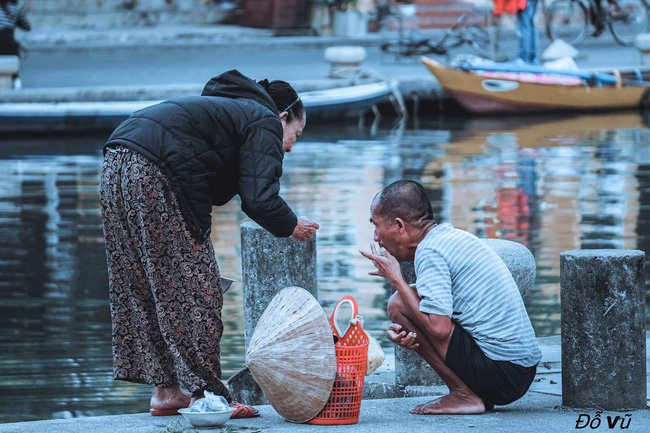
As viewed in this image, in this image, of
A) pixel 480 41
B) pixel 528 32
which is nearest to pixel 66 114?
pixel 528 32

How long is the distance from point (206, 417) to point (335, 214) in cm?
584

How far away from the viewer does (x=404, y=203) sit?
407 cm

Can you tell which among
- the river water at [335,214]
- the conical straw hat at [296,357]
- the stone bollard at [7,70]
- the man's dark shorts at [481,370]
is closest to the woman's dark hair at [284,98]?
the conical straw hat at [296,357]

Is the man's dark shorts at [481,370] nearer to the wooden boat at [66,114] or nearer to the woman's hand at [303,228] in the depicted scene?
the woman's hand at [303,228]

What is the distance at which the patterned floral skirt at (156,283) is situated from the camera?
3988mm

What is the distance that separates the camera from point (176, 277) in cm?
406

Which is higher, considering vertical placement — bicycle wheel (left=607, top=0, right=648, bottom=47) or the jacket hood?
the jacket hood

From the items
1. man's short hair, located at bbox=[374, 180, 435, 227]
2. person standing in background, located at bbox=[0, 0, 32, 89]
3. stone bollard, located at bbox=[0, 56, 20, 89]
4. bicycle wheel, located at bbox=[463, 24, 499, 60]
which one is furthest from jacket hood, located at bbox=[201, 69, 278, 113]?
bicycle wheel, located at bbox=[463, 24, 499, 60]

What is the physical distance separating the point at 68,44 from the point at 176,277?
2203 cm

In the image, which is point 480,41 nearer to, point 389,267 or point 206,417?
point 389,267

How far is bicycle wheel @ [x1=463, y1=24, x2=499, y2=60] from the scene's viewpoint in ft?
68.7

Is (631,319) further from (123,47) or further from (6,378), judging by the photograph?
(123,47)

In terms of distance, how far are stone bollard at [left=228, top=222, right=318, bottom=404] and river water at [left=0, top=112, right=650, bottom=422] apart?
733 mm

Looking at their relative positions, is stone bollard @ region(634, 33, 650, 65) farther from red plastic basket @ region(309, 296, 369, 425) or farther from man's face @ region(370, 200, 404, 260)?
red plastic basket @ region(309, 296, 369, 425)
